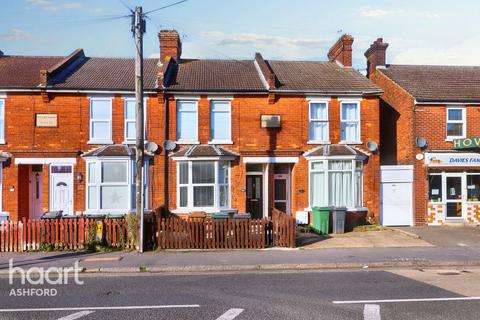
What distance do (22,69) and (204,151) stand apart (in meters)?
9.48

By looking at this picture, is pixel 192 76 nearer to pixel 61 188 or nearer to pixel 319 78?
pixel 319 78

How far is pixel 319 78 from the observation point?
22.9 metres

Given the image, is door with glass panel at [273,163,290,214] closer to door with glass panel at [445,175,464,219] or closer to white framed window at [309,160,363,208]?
white framed window at [309,160,363,208]

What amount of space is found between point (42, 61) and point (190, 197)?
33.4ft

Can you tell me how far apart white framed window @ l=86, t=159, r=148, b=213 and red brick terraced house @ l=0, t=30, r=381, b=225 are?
42 millimetres

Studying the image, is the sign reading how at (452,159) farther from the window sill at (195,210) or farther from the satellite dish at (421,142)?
the window sill at (195,210)

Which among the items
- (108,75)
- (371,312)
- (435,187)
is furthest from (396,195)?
(371,312)

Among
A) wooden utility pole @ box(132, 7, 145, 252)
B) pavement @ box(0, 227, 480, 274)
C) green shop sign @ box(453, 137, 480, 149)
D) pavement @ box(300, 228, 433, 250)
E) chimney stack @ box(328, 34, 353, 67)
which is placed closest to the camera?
pavement @ box(0, 227, 480, 274)

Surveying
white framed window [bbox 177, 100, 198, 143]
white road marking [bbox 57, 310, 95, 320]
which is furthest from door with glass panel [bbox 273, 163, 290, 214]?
white road marking [bbox 57, 310, 95, 320]

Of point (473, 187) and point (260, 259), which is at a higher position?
point (473, 187)

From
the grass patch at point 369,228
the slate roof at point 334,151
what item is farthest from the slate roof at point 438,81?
the grass patch at point 369,228

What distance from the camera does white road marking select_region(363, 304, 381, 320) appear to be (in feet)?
25.1

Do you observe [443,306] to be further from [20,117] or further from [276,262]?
[20,117]

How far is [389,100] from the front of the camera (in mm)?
24188
